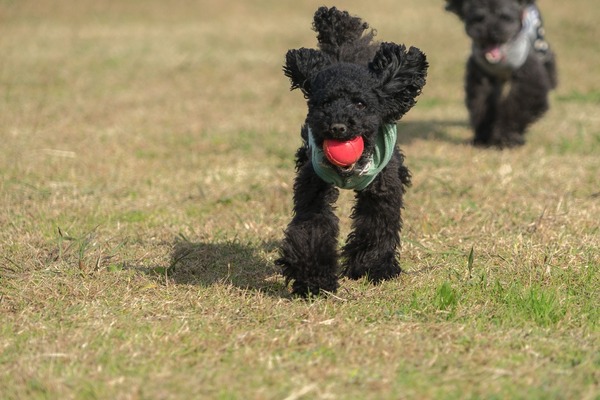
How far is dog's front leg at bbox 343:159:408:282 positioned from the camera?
5.15 m

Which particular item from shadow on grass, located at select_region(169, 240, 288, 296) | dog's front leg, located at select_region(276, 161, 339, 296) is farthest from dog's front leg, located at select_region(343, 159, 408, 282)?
shadow on grass, located at select_region(169, 240, 288, 296)

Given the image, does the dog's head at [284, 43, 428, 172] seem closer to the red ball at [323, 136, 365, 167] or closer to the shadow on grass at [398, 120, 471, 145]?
the red ball at [323, 136, 365, 167]

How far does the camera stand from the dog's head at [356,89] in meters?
4.59

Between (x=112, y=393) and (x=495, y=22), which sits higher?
(x=495, y=22)

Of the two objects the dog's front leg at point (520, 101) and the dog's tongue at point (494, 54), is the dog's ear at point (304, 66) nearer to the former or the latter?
the dog's tongue at point (494, 54)

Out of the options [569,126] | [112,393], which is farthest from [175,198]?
[569,126]

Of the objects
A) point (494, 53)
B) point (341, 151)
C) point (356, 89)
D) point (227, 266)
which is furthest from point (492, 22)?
point (341, 151)

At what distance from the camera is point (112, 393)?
11.6ft

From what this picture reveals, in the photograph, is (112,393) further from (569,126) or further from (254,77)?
(254,77)

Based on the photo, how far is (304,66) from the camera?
16.3 feet

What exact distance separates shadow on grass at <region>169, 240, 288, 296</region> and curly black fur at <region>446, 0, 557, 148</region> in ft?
14.2

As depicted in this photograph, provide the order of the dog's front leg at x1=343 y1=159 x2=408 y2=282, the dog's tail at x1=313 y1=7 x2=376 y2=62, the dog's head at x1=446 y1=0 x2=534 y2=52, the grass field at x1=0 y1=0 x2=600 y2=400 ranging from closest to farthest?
the grass field at x1=0 y1=0 x2=600 y2=400 → the dog's front leg at x1=343 y1=159 x2=408 y2=282 → the dog's tail at x1=313 y1=7 x2=376 y2=62 → the dog's head at x1=446 y1=0 x2=534 y2=52

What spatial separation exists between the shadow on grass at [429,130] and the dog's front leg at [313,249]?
5.00 m

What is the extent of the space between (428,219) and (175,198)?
211 cm
